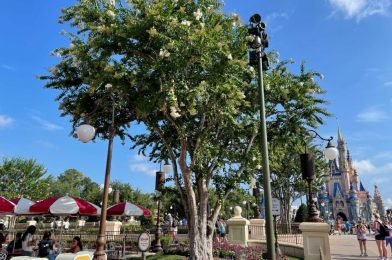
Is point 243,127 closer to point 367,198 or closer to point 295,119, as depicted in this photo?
point 295,119

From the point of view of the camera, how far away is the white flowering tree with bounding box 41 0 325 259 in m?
10.5

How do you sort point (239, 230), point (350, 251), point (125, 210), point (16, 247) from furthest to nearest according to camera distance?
point (350, 251) → point (239, 230) → point (125, 210) → point (16, 247)

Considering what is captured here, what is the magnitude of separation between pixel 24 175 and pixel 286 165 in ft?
126

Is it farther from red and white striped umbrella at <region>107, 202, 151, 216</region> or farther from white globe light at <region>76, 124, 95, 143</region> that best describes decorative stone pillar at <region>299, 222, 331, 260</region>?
white globe light at <region>76, 124, 95, 143</region>

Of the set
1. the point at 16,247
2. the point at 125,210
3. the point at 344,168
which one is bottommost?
the point at 16,247

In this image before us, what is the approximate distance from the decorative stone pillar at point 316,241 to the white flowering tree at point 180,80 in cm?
339

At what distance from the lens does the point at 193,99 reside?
34.7ft

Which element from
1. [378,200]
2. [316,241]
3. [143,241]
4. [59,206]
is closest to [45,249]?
[59,206]

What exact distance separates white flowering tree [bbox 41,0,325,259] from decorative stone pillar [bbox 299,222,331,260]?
11.1 feet

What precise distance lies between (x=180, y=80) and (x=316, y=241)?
24.6 ft

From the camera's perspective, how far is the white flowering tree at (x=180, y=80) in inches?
414

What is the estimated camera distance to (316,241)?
11391 millimetres

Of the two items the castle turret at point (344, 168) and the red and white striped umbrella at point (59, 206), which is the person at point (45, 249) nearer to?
the red and white striped umbrella at point (59, 206)

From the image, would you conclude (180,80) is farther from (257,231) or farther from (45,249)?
Result: (257,231)
